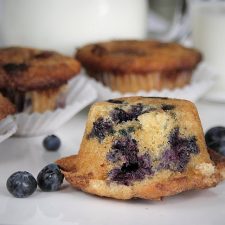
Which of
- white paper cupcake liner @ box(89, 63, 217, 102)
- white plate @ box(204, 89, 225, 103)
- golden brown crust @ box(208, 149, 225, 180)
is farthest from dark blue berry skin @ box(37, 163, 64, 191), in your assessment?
white plate @ box(204, 89, 225, 103)

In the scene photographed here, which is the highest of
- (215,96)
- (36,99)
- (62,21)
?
(62,21)

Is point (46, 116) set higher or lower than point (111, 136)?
lower

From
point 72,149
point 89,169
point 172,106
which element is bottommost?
point 72,149

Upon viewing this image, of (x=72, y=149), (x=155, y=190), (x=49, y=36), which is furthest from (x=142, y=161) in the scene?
(x=49, y=36)

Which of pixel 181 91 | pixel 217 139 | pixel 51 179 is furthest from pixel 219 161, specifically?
pixel 181 91

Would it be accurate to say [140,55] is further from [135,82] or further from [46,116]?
[46,116]

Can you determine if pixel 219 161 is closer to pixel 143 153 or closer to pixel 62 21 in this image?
pixel 143 153

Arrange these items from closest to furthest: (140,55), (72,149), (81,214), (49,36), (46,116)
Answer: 1. (81,214)
2. (72,149)
3. (46,116)
4. (140,55)
5. (49,36)
